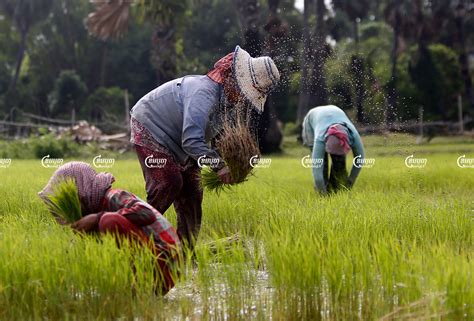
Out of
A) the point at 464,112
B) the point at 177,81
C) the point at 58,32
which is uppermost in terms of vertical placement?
the point at 58,32

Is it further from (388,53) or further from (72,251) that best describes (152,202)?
(388,53)

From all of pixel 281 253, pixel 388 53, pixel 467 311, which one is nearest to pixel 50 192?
pixel 281 253

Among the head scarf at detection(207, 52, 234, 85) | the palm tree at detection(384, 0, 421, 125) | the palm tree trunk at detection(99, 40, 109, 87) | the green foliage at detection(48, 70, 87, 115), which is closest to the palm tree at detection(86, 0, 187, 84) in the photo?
the green foliage at detection(48, 70, 87, 115)

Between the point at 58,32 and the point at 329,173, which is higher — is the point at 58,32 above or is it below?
above

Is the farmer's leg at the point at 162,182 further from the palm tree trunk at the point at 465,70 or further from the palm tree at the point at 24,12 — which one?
the palm tree at the point at 24,12

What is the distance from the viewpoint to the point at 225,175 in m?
3.68

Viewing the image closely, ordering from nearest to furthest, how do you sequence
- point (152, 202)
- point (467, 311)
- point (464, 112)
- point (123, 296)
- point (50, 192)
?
point (467, 311) < point (123, 296) < point (50, 192) < point (152, 202) < point (464, 112)

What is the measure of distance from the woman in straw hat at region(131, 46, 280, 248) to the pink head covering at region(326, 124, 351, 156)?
200cm

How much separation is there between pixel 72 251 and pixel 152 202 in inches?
37.0

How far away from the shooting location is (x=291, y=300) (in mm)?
2896

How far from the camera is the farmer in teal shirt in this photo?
19.0ft

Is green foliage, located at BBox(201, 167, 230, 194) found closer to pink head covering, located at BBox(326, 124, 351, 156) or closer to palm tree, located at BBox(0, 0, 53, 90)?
pink head covering, located at BBox(326, 124, 351, 156)

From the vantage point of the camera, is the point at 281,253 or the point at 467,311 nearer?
the point at 467,311
